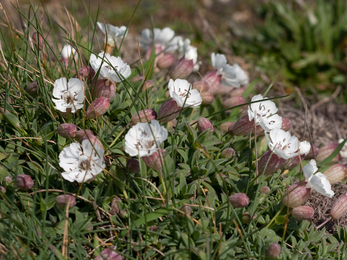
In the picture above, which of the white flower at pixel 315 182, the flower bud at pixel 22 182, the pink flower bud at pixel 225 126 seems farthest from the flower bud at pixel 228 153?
the flower bud at pixel 22 182

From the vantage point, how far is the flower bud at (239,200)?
160 centimetres

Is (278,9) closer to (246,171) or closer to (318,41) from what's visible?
(318,41)

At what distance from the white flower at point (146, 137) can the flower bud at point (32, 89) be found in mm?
761

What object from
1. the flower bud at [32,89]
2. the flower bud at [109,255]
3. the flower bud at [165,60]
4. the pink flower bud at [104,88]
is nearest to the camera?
the flower bud at [109,255]

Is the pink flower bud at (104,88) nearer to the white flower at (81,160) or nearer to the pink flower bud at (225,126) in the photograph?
the white flower at (81,160)

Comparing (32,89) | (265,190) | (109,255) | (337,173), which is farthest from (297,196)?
(32,89)

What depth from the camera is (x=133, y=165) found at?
63.1 inches

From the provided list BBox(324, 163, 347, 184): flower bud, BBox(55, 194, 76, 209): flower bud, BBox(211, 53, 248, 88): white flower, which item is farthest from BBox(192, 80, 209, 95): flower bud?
BBox(55, 194, 76, 209): flower bud

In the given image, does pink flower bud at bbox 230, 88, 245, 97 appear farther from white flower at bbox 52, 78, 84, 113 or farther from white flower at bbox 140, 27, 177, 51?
white flower at bbox 52, 78, 84, 113

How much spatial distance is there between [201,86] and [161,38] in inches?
29.7

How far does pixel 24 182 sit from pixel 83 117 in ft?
1.50

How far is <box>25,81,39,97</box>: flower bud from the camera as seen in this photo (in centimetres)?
194

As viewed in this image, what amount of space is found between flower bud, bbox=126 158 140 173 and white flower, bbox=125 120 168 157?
0.28 feet

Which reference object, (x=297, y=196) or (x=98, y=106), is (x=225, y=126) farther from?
(x=98, y=106)
